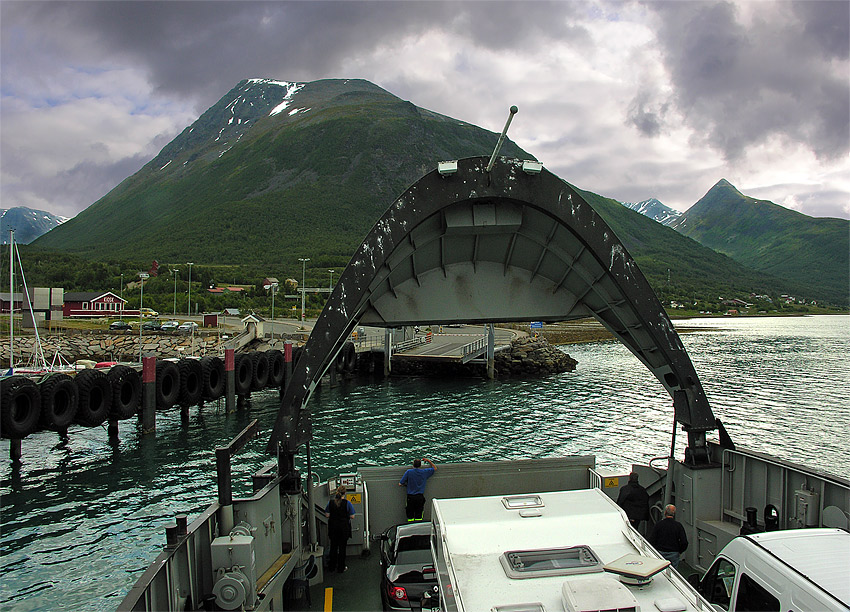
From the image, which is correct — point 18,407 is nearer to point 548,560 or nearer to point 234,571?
point 234,571

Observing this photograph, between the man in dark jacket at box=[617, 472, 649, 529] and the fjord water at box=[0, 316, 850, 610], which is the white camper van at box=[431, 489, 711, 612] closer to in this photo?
the man in dark jacket at box=[617, 472, 649, 529]

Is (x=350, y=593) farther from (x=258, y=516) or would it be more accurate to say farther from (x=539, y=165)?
(x=539, y=165)

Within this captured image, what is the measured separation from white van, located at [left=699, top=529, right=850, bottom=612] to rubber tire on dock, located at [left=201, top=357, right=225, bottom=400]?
89.2 feet

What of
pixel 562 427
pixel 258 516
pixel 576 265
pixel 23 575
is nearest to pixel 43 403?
pixel 23 575

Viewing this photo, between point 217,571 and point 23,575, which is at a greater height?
point 217,571

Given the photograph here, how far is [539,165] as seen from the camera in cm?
840

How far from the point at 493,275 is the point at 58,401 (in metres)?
18.9

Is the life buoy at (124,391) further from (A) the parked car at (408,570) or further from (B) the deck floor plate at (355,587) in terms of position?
(A) the parked car at (408,570)

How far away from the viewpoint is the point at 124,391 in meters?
24.6

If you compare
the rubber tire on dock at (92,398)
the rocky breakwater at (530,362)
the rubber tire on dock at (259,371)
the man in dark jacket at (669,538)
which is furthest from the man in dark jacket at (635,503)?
the rocky breakwater at (530,362)

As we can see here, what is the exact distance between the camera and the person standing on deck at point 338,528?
8.77 metres

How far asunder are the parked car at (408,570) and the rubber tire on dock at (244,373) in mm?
25091

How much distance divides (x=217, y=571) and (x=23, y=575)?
9.23 meters

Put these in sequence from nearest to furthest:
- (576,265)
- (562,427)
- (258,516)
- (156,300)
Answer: (258,516) → (576,265) → (562,427) → (156,300)
